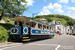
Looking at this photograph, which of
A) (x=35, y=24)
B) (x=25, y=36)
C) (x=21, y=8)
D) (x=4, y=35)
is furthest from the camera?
(x=21, y=8)

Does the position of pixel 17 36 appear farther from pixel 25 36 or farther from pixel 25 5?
pixel 25 5

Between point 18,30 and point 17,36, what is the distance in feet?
2.39

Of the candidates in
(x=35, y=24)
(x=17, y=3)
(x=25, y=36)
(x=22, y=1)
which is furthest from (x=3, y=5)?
(x=25, y=36)

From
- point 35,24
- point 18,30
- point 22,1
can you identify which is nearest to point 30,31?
point 18,30

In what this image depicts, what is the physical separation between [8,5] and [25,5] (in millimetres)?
2983

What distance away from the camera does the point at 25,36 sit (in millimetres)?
12492

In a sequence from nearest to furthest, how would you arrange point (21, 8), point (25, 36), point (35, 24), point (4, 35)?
1. point (4, 35)
2. point (25, 36)
3. point (35, 24)
4. point (21, 8)

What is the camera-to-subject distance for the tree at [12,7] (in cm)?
1587

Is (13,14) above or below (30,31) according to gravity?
above

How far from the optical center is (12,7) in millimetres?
16344

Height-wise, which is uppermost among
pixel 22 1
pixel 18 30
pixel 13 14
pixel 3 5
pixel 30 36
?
pixel 22 1

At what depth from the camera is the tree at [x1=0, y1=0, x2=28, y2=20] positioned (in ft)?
52.1

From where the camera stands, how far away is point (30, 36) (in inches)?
506

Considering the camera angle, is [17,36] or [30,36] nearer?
[17,36]
